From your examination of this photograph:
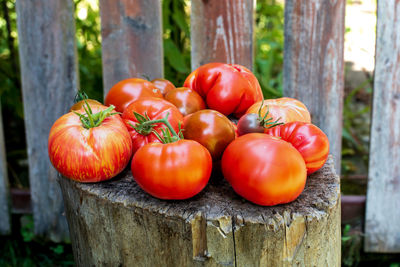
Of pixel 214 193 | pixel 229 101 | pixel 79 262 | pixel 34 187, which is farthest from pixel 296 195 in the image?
pixel 34 187

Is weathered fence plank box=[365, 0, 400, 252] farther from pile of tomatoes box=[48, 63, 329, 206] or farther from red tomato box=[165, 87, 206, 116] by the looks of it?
red tomato box=[165, 87, 206, 116]

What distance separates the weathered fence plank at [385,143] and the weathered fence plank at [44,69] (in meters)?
1.64

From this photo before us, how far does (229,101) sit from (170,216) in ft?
1.97

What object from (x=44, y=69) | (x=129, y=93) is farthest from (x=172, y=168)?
(x=44, y=69)

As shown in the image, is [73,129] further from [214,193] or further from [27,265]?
[27,265]

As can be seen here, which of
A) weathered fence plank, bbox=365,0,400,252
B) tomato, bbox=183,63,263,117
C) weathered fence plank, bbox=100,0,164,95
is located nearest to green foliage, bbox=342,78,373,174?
weathered fence plank, bbox=365,0,400,252

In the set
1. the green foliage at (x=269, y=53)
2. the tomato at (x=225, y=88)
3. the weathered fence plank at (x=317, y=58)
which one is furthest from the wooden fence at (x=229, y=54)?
the tomato at (x=225, y=88)

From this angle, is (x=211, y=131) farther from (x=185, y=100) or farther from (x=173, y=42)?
(x=173, y=42)

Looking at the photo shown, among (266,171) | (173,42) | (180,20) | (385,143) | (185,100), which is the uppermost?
(180,20)

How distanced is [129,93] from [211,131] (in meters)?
0.45

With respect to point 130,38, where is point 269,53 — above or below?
below

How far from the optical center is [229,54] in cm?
244

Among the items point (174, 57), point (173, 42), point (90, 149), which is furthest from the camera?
point (173, 42)

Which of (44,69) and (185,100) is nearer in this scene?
(185,100)
